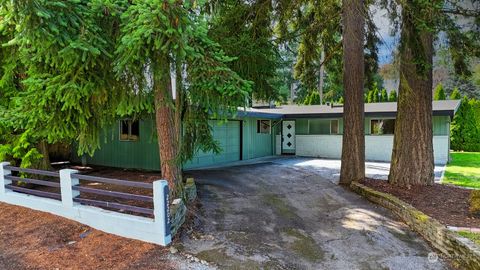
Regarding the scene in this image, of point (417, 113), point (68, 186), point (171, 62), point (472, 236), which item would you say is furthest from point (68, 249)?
point (417, 113)

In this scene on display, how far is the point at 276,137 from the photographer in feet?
60.3

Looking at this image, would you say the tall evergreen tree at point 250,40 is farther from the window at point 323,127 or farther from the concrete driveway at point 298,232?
the window at point 323,127

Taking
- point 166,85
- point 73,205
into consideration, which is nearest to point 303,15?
point 166,85

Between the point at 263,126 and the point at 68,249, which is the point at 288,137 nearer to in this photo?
the point at 263,126

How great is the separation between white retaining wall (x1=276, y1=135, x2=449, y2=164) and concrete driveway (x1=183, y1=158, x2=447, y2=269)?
7.78m

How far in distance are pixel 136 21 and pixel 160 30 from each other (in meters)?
0.35

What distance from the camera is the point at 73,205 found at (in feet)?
19.6

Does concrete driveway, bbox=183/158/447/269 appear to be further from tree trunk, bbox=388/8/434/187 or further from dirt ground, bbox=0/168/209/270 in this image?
tree trunk, bbox=388/8/434/187

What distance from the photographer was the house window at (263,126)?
16906 mm

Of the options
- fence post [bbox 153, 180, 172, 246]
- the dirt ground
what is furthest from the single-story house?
fence post [bbox 153, 180, 172, 246]

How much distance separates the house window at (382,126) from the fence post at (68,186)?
1367 cm

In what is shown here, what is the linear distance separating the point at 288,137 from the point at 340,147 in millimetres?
2842

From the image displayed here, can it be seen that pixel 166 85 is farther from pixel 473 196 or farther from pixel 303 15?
pixel 303 15

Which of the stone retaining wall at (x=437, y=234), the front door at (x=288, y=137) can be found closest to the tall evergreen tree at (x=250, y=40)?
the stone retaining wall at (x=437, y=234)
